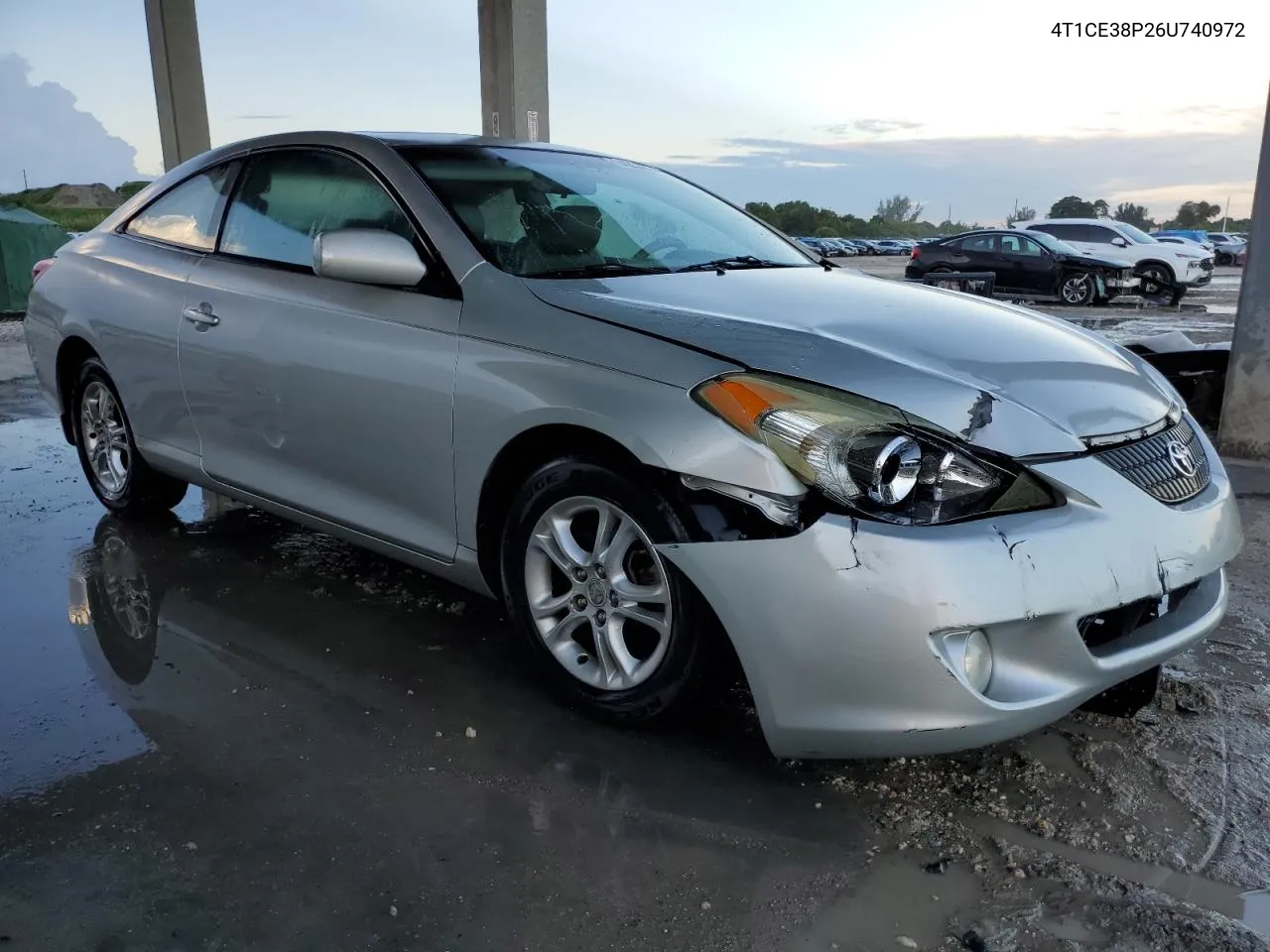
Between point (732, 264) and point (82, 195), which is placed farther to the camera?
point (82, 195)

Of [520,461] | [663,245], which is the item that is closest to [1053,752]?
[520,461]

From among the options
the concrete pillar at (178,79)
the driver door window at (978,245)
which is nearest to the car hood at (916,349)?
the concrete pillar at (178,79)

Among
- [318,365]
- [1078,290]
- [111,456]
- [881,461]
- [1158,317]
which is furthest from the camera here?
[1078,290]

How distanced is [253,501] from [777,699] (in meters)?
2.17

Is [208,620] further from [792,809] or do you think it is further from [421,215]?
[792,809]

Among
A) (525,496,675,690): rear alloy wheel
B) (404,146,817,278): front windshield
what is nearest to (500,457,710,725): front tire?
(525,496,675,690): rear alloy wheel

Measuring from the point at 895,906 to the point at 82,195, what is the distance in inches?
3022

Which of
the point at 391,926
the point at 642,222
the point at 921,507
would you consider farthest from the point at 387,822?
the point at 642,222

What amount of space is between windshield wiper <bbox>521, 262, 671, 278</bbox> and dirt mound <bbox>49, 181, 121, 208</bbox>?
7178 cm

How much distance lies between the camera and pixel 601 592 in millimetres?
2580

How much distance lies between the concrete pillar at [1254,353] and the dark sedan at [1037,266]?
495 inches

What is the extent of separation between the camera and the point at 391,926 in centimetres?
197

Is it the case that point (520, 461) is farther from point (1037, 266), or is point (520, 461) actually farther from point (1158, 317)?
point (1037, 266)

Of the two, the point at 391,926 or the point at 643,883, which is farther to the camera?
the point at 643,883
